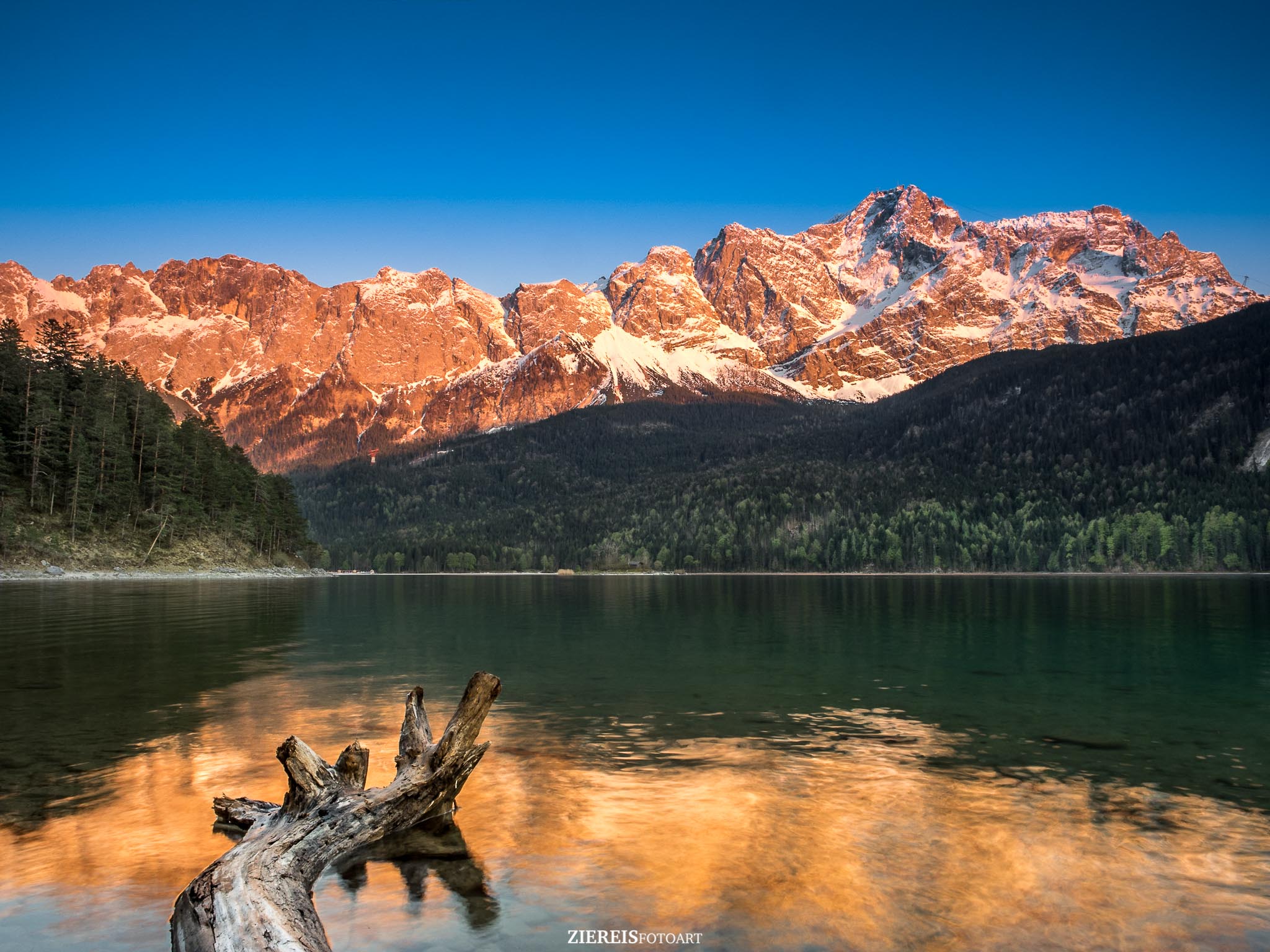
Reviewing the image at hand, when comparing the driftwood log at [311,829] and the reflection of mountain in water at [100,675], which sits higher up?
the driftwood log at [311,829]

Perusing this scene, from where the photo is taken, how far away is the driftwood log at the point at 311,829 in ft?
35.0

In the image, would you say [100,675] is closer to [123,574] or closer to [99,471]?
[123,574]

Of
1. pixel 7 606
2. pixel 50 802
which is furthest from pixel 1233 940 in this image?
pixel 7 606

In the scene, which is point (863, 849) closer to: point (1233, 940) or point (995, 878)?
point (995, 878)

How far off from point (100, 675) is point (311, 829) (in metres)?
27.9

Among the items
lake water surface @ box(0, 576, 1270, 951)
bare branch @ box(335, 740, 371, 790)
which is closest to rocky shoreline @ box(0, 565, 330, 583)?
lake water surface @ box(0, 576, 1270, 951)

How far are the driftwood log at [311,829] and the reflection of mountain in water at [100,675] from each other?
6616mm

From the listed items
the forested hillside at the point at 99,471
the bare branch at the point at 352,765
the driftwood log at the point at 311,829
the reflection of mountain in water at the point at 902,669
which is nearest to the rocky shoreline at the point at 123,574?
the forested hillside at the point at 99,471

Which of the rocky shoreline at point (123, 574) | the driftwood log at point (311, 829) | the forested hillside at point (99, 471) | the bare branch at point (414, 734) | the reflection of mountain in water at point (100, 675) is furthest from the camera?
the forested hillside at point (99, 471)

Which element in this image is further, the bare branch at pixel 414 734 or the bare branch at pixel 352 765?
the bare branch at pixel 414 734

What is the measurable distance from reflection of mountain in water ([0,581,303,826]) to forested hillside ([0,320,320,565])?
26431 millimetres

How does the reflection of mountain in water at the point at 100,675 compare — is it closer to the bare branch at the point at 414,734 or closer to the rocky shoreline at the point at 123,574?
the bare branch at the point at 414,734

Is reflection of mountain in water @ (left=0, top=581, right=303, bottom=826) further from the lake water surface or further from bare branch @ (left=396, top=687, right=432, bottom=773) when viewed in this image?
bare branch @ (left=396, top=687, right=432, bottom=773)

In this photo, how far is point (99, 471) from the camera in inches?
4333
